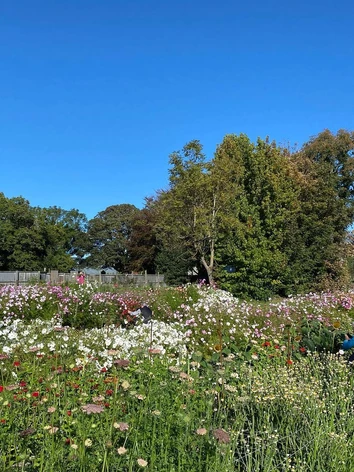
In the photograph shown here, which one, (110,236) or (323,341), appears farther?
(110,236)

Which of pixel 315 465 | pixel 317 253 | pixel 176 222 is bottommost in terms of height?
pixel 315 465

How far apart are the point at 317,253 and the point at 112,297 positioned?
1141cm

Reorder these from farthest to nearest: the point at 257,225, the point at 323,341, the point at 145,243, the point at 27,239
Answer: the point at 27,239 → the point at 145,243 → the point at 257,225 → the point at 323,341

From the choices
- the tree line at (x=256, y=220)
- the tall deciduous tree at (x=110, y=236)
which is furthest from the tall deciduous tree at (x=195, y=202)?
the tall deciduous tree at (x=110, y=236)

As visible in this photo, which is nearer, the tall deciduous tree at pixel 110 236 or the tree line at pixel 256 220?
the tree line at pixel 256 220

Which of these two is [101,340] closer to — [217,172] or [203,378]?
[203,378]

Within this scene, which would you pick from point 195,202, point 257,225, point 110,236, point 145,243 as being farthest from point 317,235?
point 110,236

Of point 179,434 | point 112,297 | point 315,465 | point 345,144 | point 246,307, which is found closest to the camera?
point 179,434

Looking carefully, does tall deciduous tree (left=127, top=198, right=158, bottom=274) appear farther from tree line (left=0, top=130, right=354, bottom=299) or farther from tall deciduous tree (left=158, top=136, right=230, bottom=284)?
tall deciduous tree (left=158, top=136, right=230, bottom=284)

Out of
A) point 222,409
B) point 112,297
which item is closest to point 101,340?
point 222,409

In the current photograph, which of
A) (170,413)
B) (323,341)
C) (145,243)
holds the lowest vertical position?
(170,413)

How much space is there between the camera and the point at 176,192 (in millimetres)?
18891

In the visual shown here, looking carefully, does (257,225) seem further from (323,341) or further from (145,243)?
(145,243)

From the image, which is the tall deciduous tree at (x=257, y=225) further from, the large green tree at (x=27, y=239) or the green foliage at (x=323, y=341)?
the large green tree at (x=27, y=239)
